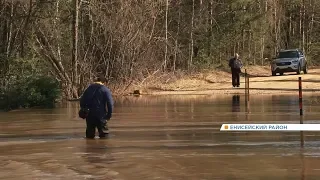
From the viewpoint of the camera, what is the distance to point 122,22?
34375 mm

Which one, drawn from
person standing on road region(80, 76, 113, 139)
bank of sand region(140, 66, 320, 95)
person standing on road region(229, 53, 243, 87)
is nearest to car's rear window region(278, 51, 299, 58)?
bank of sand region(140, 66, 320, 95)

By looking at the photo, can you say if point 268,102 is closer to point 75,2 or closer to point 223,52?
point 75,2

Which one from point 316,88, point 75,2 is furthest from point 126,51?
point 316,88

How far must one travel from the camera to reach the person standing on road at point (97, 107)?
14844 millimetres

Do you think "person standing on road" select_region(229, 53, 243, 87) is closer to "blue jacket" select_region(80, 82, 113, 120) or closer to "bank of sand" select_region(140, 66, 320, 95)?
"bank of sand" select_region(140, 66, 320, 95)

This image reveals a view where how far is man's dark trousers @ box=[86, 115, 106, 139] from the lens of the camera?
14.9 meters

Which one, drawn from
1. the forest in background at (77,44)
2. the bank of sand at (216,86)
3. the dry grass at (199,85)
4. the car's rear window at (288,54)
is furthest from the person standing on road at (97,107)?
the car's rear window at (288,54)

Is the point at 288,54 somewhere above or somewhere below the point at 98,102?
above

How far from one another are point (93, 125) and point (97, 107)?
42cm

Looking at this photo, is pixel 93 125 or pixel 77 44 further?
pixel 77 44

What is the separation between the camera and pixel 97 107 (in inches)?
584
